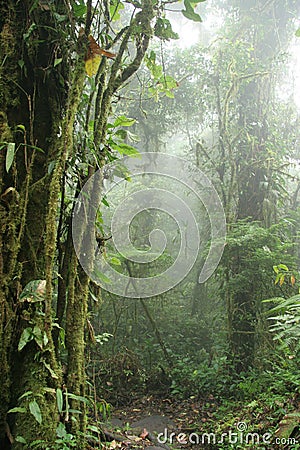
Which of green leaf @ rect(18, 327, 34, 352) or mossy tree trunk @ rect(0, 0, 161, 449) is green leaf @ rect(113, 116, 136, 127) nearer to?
mossy tree trunk @ rect(0, 0, 161, 449)

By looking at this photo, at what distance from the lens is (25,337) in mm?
1462

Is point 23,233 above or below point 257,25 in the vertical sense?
below

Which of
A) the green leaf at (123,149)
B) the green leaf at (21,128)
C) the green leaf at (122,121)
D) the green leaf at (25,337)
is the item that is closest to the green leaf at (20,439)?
the green leaf at (25,337)

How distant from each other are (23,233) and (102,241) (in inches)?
19.0

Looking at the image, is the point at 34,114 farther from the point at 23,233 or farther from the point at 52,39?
the point at 23,233

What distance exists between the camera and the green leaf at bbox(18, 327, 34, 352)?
55.8 inches

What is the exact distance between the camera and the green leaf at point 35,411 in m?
1.26

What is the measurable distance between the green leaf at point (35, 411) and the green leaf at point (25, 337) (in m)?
0.20

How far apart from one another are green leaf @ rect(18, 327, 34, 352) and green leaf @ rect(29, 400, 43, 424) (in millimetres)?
200

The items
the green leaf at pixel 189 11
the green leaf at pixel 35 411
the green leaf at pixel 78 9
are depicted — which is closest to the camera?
the green leaf at pixel 35 411

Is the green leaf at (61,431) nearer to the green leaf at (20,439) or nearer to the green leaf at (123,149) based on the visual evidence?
the green leaf at (20,439)

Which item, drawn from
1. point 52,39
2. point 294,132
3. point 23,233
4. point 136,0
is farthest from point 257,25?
point 23,233

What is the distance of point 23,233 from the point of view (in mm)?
1666

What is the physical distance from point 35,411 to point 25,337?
28 centimetres
